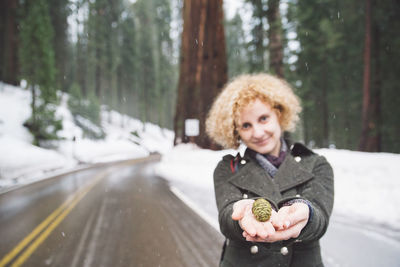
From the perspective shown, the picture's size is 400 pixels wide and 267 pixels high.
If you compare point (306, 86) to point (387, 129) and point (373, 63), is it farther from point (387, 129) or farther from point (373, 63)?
point (387, 129)

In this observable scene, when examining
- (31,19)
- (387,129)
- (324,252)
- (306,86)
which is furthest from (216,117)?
(306,86)

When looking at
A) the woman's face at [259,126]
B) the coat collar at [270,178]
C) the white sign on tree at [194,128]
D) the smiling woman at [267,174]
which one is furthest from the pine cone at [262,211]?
the white sign on tree at [194,128]

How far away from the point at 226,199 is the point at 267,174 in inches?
9.6

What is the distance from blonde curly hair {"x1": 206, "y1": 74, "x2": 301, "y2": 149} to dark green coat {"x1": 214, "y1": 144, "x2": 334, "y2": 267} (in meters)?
0.18

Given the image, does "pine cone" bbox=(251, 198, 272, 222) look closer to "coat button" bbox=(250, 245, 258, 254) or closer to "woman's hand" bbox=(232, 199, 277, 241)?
"woman's hand" bbox=(232, 199, 277, 241)

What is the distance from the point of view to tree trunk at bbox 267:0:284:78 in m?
8.02

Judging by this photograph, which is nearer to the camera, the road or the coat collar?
the coat collar

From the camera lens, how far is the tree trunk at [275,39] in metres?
8.02

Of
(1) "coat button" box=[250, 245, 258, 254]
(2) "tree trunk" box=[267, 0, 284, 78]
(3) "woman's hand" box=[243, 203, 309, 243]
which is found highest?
(2) "tree trunk" box=[267, 0, 284, 78]

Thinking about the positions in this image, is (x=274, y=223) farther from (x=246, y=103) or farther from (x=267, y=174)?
(x=246, y=103)

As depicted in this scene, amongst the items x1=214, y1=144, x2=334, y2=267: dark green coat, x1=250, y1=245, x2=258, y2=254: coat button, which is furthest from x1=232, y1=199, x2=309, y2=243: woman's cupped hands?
x1=250, y1=245, x2=258, y2=254: coat button

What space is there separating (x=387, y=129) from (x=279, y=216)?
13.6m

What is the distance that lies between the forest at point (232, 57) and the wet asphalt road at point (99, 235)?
614 mm

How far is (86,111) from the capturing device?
8.49ft
